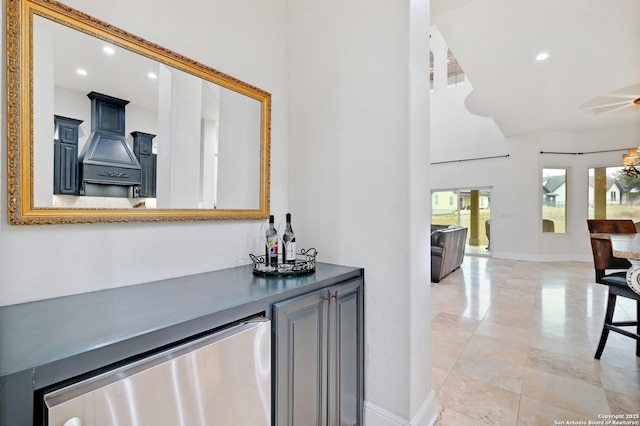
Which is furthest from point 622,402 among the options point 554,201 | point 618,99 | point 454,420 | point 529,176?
point 554,201

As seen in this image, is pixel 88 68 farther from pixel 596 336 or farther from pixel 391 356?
pixel 596 336

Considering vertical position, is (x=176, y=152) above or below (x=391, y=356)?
above

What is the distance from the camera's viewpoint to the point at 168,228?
1391 mm

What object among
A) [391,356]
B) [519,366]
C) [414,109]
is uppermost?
[414,109]

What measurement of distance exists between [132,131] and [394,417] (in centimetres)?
191

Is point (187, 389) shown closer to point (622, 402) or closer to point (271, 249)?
point (271, 249)

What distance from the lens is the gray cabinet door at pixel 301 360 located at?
1.13m

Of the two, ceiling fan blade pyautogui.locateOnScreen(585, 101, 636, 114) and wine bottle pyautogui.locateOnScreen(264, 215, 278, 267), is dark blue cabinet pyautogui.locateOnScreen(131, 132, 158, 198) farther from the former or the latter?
ceiling fan blade pyautogui.locateOnScreen(585, 101, 636, 114)

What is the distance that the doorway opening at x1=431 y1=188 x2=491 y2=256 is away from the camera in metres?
8.30

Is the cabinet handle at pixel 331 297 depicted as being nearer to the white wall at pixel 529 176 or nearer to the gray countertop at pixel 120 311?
the gray countertop at pixel 120 311

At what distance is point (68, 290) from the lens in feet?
3.55

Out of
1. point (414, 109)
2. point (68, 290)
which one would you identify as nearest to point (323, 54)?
point (414, 109)

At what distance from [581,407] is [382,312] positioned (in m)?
1.44

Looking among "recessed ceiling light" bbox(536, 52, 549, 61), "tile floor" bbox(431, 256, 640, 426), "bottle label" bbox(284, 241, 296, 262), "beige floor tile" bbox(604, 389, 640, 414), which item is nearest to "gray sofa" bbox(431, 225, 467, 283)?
"tile floor" bbox(431, 256, 640, 426)
